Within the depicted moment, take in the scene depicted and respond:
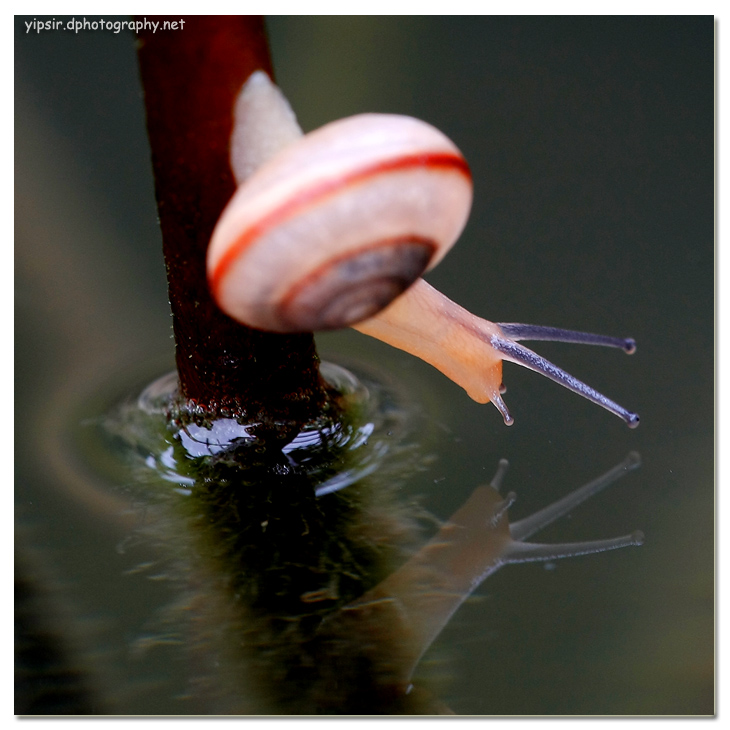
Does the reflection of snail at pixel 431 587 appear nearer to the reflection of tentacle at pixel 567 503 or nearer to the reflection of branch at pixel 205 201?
the reflection of tentacle at pixel 567 503

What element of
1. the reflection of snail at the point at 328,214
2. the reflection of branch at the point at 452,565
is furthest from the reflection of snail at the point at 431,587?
the reflection of snail at the point at 328,214

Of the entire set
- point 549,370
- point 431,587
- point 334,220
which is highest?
point 334,220

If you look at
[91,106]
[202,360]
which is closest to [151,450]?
[202,360]

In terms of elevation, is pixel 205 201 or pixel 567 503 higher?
pixel 205 201

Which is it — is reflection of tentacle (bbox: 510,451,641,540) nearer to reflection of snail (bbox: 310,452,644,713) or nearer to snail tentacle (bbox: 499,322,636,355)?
A: reflection of snail (bbox: 310,452,644,713)

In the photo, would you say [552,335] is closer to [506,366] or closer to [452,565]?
[506,366]

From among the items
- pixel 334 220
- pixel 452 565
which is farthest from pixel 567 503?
pixel 334 220
